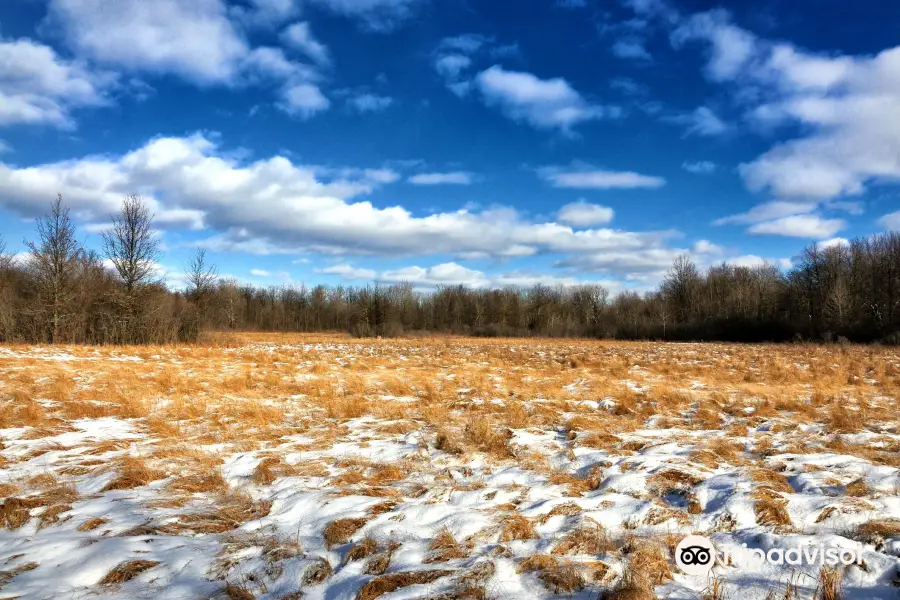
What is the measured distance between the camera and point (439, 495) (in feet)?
14.8

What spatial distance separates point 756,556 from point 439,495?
2606 millimetres

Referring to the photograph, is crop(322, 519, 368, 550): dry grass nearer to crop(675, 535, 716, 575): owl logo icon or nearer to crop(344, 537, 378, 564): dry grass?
crop(344, 537, 378, 564): dry grass

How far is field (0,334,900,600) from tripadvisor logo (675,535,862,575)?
0.06 meters

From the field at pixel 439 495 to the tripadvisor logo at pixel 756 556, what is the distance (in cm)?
6

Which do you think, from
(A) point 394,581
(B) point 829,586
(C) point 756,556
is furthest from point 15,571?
(B) point 829,586

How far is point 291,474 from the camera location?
Answer: 519cm

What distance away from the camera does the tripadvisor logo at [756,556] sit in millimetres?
3062

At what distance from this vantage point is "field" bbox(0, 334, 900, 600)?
304 centimetres

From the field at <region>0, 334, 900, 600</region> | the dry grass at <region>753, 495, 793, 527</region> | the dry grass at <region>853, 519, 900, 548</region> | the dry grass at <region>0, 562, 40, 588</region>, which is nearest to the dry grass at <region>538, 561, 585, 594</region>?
the field at <region>0, 334, 900, 600</region>

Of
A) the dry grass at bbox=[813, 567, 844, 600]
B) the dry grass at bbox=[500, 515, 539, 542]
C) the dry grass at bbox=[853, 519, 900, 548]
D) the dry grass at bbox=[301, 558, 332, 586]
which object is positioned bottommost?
the dry grass at bbox=[301, 558, 332, 586]

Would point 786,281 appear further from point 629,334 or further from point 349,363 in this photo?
point 349,363

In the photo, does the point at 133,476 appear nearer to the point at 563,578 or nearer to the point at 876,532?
the point at 563,578

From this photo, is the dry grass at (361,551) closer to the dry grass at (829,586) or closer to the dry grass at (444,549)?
the dry grass at (444,549)

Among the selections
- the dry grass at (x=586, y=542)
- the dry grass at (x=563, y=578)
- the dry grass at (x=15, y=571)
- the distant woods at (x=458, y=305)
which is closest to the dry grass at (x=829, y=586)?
the dry grass at (x=586, y=542)
